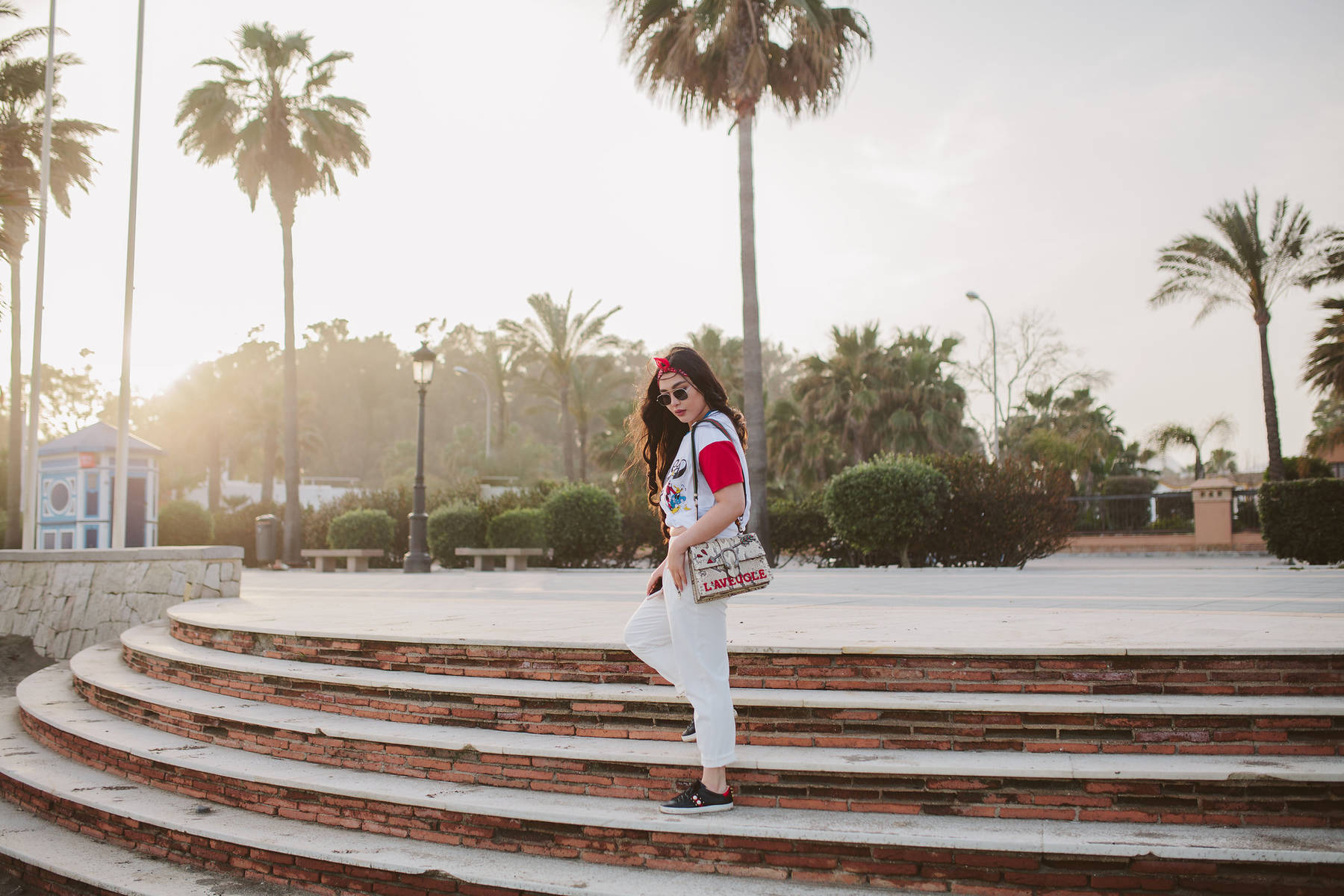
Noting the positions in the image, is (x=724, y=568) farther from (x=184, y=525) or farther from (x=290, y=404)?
(x=184, y=525)

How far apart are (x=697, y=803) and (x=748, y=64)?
14.5 metres

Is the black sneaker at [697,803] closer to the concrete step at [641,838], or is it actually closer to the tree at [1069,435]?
the concrete step at [641,838]

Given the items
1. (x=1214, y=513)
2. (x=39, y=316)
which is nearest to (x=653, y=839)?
(x=39, y=316)

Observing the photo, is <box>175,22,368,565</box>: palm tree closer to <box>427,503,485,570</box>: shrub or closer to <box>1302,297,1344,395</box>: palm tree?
<box>427,503,485,570</box>: shrub

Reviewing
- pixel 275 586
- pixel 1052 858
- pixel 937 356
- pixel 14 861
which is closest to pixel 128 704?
pixel 14 861

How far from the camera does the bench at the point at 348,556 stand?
1823cm

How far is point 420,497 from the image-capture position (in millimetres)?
16172

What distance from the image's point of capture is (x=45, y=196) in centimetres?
1281

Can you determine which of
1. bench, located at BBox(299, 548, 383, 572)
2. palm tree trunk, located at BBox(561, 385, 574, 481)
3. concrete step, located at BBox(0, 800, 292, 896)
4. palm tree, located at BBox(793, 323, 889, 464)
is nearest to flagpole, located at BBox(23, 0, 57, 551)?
bench, located at BBox(299, 548, 383, 572)

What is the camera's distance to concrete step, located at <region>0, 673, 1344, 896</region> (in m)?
2.97

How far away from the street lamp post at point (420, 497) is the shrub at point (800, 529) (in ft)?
20.5

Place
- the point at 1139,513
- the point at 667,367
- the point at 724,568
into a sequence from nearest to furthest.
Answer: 1. the point at 724,568
2. the point at 667,367
3. the point at 1139,513

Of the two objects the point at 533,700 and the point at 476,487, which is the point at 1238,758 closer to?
the point at 533,700

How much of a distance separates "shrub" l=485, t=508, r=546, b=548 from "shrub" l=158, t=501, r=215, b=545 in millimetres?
12201
